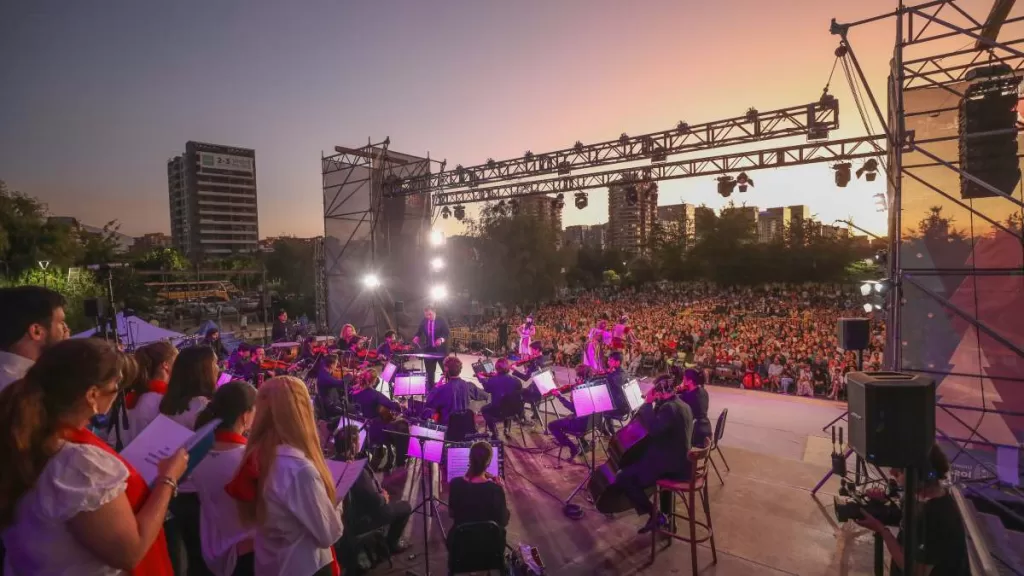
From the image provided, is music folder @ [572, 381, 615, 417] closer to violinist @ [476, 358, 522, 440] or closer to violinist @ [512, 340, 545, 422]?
violinist @ [476, 358, 522, 440]

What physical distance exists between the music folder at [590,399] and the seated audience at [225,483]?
4235 mm

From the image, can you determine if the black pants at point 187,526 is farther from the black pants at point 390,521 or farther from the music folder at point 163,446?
the black pants at point 390,521

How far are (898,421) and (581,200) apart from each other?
1200 cm

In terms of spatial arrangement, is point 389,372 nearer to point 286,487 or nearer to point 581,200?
point 286,487

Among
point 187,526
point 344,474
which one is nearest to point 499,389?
A: point 344,474

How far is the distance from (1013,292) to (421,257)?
609 inches

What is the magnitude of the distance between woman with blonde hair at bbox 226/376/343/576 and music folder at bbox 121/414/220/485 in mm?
301

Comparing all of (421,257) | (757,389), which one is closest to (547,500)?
(757,389)

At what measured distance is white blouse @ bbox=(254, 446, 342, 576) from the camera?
2.19 metres

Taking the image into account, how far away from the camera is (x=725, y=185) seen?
11719 mm

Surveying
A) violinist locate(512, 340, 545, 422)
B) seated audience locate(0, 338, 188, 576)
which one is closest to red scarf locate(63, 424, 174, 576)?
seated audience locate(0, 338, 188, 576)

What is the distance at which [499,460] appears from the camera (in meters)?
5.00

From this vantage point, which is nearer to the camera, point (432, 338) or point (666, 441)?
point (666, 441)

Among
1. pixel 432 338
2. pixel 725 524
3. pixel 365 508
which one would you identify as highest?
pixel 432 338
